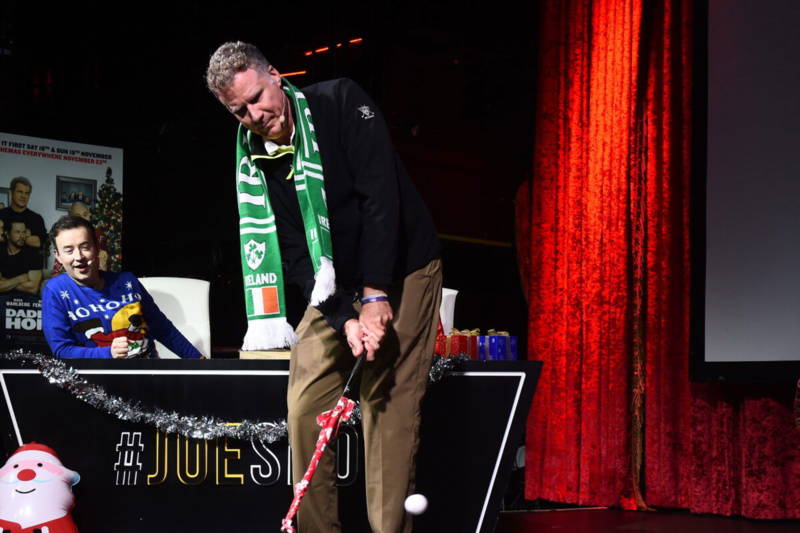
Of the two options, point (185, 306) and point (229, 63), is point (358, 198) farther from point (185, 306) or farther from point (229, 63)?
point (185, 306)

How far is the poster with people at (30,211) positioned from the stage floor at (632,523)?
2893 millimetres

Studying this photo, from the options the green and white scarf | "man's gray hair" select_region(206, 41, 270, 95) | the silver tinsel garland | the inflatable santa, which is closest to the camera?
"man's gray hair" select_region(206, 41, 270, 95)

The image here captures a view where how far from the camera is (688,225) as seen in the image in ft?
14.6

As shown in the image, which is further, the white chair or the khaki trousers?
the white chair

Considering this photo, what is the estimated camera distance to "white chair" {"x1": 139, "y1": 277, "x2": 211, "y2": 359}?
391cm

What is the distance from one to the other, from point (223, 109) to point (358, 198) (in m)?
5.10

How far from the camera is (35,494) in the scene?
2.56 m

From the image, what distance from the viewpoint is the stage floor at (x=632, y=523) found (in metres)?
3.91

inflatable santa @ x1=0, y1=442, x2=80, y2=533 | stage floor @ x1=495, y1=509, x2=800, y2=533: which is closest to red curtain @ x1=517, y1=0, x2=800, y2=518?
stage floor @ x1=495, y1=509, x2=800, y2=533

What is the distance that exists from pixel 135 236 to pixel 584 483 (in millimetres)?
3895

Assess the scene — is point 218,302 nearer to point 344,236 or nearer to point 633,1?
point 633,1

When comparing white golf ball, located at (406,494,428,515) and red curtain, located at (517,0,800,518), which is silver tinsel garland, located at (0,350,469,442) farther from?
red curtain, located at (517,0,800,518)

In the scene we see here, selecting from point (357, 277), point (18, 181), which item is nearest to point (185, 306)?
point (357, 277)

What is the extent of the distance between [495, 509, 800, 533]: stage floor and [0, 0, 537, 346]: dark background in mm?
2752
